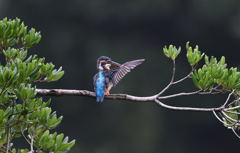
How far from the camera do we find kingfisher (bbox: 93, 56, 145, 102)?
15.1 ft

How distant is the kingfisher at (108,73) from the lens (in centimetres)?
461

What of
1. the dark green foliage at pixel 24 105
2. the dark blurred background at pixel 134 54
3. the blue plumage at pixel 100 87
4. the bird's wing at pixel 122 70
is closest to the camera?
the dark green foliage at pixel 24 105

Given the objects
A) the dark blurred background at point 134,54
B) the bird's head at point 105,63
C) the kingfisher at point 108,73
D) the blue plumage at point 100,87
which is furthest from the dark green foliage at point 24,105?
the dark blurred background at point 134,54

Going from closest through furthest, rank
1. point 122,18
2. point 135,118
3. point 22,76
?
point 22,76
point 135,118
point 122,18

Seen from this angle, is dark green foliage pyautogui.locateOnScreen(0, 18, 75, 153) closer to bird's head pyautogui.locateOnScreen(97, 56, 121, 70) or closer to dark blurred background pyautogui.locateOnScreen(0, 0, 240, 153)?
bird's head pyautogui.locateOnScreen(97, 56, 121, 70)

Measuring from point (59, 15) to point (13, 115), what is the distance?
69.2ft

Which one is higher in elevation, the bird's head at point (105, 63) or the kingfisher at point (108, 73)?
the bird's head at point (105, 63)

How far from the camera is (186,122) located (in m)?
23.7

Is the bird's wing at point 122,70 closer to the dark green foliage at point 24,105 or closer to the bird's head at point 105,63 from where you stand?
the bird's head at point 105,63

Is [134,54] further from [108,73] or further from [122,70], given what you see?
[122,70]

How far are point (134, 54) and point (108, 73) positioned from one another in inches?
720

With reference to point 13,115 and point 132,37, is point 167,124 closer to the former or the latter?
point 132,37

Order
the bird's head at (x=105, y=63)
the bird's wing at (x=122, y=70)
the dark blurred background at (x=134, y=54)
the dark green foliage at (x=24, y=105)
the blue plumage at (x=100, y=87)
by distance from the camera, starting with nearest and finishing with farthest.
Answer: the dark green foliage at (x=24, y=105)
the blue plumage at (x=100, y=87)
the bird's wing at (x=122, y=70)
the bird's head at (x=105, y=63)
the dark blurred background at (x=134, y=54)

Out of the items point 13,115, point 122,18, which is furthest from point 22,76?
point 122,18
